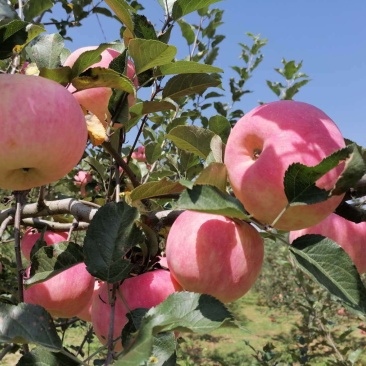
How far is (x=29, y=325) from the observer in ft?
2.14

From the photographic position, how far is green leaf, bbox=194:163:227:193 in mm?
756

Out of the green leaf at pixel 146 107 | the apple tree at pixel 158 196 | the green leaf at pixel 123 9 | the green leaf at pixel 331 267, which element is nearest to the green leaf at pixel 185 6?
the apple tree at pixel 158 196

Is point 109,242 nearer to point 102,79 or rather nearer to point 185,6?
point 102,79

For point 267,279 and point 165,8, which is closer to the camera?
point 165,8

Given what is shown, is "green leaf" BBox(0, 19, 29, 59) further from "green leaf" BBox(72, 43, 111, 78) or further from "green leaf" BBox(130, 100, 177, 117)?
"green leaf" BBox(130, 100, 177, 117)

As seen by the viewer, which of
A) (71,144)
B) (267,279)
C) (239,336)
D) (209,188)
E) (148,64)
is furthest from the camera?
(267,279)

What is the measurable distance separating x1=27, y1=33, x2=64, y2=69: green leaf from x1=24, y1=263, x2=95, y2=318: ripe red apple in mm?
499

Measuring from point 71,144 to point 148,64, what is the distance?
0.28 metres

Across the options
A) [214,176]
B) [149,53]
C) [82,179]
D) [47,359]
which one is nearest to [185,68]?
[149,53]

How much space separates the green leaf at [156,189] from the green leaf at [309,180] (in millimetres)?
302

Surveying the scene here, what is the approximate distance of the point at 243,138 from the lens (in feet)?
2.71

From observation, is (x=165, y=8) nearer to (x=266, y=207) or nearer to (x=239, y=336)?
(x=266, y=207)

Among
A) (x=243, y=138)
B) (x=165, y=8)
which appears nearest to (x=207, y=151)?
(x=243, y=138)

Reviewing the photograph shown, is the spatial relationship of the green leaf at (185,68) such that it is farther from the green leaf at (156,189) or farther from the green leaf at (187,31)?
the green leaf at (187,31)
